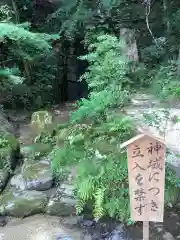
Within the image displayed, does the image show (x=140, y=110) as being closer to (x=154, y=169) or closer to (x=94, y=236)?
(x=94, y=236)

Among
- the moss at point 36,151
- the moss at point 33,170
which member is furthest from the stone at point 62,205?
the moss at point 36,151

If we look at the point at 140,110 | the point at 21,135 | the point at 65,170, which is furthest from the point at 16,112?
the point at 65,170

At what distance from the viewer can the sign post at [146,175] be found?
3.04 m

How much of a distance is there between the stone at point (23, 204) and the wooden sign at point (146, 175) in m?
1.91

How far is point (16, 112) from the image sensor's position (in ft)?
33.3

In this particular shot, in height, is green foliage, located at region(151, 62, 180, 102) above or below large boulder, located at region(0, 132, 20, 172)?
above

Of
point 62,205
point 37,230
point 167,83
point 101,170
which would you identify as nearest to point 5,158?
point 62,205

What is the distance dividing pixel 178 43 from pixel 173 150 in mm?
5548

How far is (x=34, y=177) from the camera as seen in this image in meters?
5.25

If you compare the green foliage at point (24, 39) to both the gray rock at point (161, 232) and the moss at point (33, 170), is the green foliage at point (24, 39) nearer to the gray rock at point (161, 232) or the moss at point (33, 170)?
the moss at point (33, 170)

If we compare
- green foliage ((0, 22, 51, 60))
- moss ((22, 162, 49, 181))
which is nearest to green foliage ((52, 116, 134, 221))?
moss ((22, 162, 49, 181))

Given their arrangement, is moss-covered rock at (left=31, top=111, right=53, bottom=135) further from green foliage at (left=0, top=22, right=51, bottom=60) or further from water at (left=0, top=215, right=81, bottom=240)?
water at (left=0, top=215, right=81, bottom=240)

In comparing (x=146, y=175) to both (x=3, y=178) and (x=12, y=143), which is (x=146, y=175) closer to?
(x=3, y=178)

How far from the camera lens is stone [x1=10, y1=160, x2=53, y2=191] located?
5.14 m
